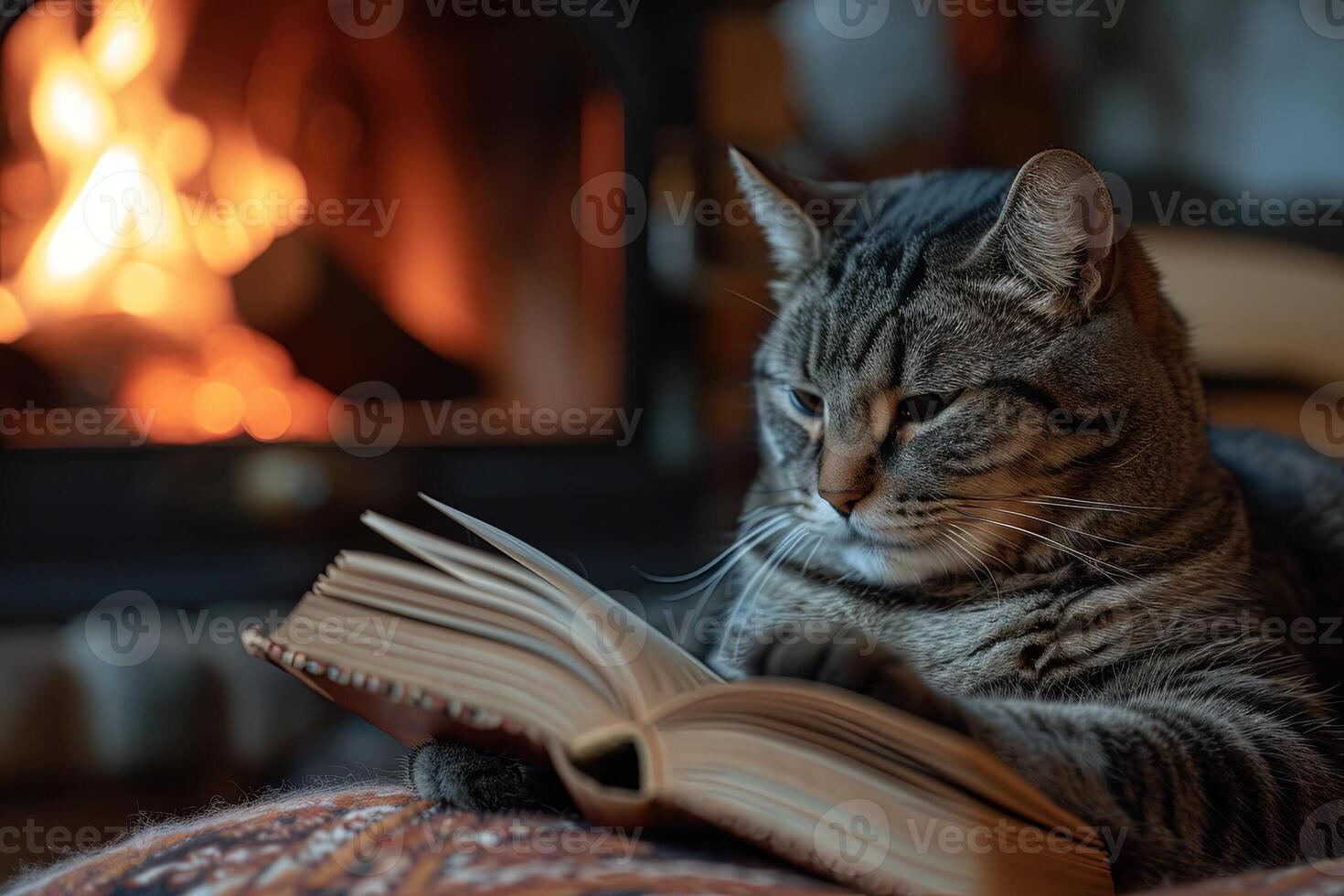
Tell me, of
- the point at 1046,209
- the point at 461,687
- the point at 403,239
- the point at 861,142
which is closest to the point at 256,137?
the point at 403,239

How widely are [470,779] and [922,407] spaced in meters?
0.43

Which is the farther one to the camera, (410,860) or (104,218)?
(104,218)

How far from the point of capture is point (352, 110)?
183cm

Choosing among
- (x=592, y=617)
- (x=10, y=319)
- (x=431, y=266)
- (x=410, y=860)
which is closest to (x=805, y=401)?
(x=592, y=617)

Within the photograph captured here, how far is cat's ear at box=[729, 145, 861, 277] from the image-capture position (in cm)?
93

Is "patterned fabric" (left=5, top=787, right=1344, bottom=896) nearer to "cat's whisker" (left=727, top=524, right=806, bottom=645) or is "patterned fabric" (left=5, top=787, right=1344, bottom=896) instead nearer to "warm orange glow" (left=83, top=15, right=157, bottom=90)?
"cat's whisker" (left=727, top=524, right=806, bottom=645)

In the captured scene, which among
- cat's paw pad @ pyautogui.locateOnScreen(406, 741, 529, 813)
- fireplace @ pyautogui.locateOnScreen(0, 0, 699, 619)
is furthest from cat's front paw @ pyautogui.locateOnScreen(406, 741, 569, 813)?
fireplace @ pyautogui.locateOnScreen(0, 0, 699, 619)

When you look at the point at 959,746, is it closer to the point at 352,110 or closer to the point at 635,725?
the point at 635,725

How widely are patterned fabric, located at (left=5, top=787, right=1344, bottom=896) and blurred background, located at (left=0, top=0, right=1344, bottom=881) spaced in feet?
3.59

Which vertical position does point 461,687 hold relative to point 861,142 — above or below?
below

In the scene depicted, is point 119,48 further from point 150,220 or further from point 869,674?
point 869,674

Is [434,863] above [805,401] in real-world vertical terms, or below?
below

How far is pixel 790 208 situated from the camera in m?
0.93

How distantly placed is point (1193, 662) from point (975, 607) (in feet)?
0.47
